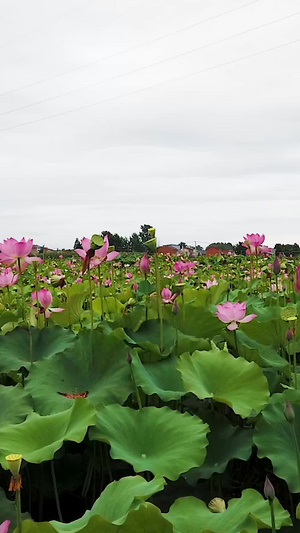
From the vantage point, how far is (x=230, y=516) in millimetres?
750

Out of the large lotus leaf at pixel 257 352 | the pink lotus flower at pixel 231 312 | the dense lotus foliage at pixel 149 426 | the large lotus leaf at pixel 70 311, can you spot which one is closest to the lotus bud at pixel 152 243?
the dense lotus foliage at pixel 149 426

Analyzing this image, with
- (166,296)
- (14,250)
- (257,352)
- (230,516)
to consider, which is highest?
(14,250)

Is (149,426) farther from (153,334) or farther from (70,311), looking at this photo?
(70,311)

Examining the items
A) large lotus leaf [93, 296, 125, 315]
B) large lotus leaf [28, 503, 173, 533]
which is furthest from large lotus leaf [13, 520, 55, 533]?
large lotus leaf [93, 296, 125, 315]

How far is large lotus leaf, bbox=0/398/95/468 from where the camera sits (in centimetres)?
88

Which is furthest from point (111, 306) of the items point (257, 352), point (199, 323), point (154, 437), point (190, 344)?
point (154, 437)

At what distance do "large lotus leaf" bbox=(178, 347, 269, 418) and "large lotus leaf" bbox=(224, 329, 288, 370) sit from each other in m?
0.15

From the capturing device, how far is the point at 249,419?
3.51 ft

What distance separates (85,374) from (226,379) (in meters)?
0.30

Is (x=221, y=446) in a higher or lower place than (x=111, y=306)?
lower

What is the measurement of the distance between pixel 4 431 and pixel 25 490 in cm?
25

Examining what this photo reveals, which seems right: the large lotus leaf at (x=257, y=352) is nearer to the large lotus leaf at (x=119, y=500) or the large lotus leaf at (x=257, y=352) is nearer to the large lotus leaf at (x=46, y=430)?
the large lotus leaf at (x=46, y=430)

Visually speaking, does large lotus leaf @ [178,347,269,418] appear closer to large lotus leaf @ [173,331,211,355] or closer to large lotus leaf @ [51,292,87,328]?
large lotus leaf @ [173,331,211,355]

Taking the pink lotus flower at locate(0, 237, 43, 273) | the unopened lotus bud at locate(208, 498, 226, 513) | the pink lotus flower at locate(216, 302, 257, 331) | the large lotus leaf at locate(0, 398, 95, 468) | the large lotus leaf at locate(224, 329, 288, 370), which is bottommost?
the unopened lotus bud at locate(208, 498, 226, 513)
